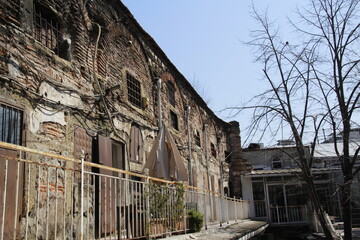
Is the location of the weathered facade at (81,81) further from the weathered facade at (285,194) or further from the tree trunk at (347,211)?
the weathered facade at (285,194)

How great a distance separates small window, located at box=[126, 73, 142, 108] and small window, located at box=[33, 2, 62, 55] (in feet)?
9.24

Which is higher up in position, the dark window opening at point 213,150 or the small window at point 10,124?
the dark window opening at point 213,150

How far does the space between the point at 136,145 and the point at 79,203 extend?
3090 mm

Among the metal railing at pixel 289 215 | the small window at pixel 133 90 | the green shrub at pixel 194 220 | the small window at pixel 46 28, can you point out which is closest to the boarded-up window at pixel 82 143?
the small window at pixel 46 28

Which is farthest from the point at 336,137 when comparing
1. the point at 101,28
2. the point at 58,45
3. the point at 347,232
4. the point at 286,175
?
the point at 286,175

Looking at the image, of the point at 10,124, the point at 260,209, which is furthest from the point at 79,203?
the point at 260,209

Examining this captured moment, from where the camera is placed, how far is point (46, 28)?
7.10m

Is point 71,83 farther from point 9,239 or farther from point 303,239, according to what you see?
point 303,239

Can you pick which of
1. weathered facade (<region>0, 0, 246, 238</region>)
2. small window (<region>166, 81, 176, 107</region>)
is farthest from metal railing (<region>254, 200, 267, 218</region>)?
weathered facade (<region>0, 0, 246, 238</region>)

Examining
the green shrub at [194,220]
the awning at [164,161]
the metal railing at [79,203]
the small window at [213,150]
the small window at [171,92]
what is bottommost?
the green shrub at [194,220]

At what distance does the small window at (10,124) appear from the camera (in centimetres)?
543

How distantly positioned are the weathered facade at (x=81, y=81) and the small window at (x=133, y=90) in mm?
28

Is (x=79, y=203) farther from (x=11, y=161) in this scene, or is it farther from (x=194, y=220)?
(x=194, y=220)

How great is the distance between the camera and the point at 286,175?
2194 centimetres
